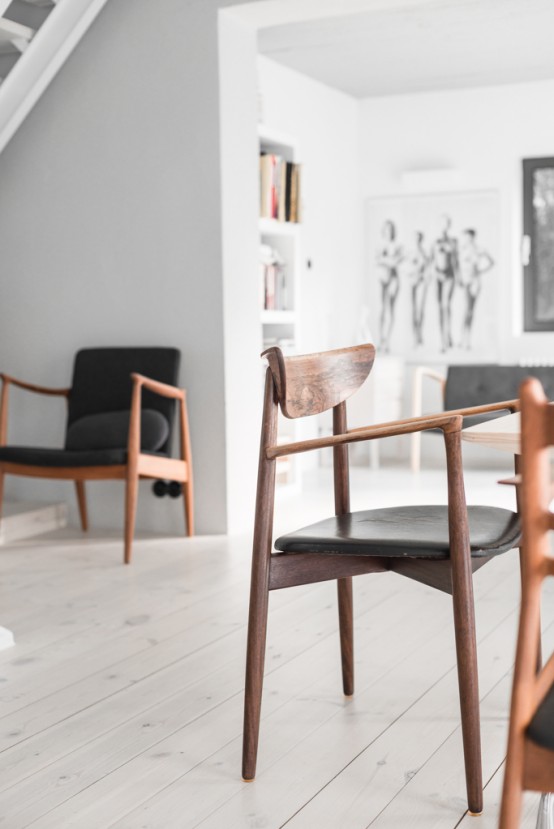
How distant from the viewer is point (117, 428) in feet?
13.6

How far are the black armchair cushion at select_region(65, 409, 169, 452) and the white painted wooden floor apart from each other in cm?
57

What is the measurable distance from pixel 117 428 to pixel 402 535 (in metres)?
2.39

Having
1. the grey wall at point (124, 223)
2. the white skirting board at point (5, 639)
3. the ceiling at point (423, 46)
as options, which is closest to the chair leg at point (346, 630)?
the white skirting board at point (5, 639)

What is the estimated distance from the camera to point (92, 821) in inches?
71.9

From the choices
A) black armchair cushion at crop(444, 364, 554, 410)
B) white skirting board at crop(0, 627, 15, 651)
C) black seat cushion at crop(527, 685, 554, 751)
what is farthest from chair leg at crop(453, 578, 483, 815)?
black armchair cushion at crop(444, 364, 554, 410)

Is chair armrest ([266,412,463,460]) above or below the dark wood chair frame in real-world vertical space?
above

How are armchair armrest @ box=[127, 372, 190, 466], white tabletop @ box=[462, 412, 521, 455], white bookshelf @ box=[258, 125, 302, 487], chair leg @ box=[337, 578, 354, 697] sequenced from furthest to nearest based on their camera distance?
white bookshelf @ box=[258, 125, 302, 487]
armchair armrest @ box=[127, 372, 190, 466]
chair leg @ box=[337, 578, 354, 697]
white tabletop @ box=[462, 412, 521, 455]

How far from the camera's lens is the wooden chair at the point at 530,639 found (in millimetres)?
1111

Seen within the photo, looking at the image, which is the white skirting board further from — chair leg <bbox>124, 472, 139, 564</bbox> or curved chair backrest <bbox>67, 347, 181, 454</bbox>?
curved chair backrest <bbox>67, 347, 181, 454</bbox>

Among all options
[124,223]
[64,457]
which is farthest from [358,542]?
[124,223]

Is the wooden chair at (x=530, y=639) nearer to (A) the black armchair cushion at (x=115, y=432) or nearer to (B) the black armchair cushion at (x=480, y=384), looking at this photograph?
(A) the black armchair cushion at (x=115, y=432)

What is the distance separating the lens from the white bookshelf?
5141mm

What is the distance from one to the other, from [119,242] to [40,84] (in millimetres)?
770

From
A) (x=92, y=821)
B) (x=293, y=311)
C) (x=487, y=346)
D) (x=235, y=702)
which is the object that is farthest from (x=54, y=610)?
(x=487, y=346)
